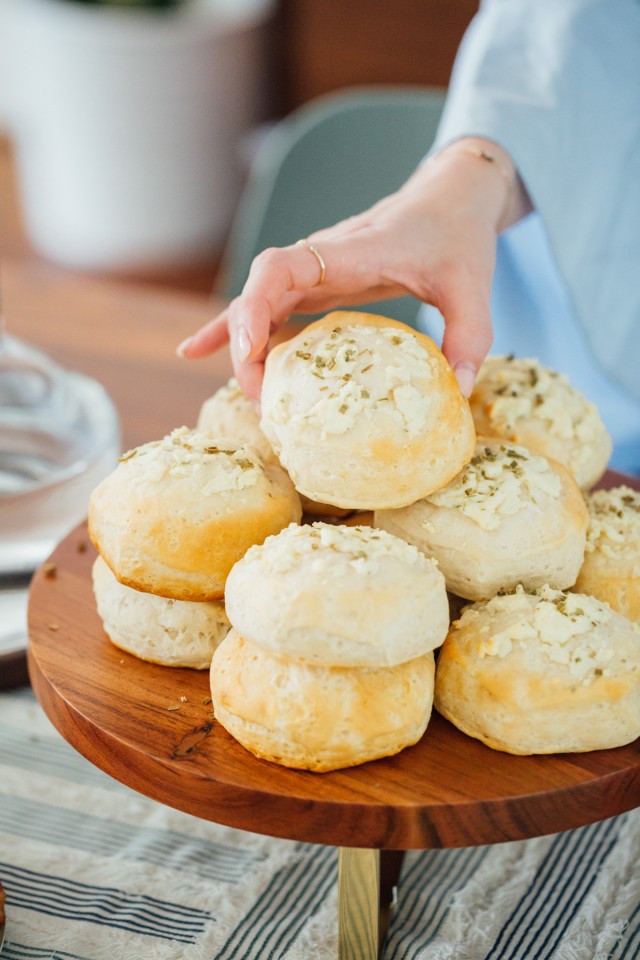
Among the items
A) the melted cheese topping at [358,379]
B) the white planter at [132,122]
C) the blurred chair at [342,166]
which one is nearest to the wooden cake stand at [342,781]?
the melted cheese topping at [358,379]

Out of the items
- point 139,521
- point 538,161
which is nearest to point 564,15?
point 538,161

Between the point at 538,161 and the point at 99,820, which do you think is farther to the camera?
the point at 538,161

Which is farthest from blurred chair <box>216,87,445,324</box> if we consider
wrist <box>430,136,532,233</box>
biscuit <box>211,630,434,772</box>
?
biscuit <box>211,630,434,772</box>

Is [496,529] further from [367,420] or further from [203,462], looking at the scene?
[203,462]

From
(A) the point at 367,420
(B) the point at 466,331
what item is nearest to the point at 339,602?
(A) the point at 367,420

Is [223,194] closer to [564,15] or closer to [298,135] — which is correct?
[298,135]

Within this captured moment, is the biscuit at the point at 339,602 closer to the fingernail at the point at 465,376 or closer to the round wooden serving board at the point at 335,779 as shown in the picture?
the round wooden serving board at the point at 335,779
